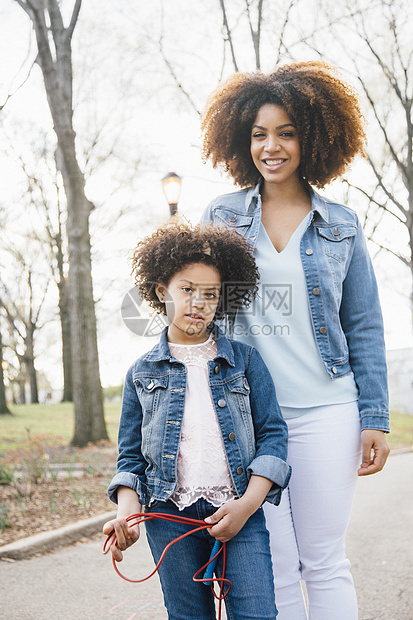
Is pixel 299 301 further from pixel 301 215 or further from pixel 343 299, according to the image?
pixel 301 215

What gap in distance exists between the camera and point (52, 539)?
469cm

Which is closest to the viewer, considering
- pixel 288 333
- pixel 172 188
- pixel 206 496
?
pixel 206 496

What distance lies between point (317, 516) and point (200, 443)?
20.8 inches

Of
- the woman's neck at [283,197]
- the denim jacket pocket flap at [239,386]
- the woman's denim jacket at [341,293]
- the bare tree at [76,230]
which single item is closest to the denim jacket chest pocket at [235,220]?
the woman's denim jacket at [341,293]

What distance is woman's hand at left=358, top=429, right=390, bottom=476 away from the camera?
6.78ft

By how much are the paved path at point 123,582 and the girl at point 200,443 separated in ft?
5.47

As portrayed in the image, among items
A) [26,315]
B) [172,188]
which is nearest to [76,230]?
[172,188]

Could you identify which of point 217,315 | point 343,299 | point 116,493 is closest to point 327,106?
point 343,299

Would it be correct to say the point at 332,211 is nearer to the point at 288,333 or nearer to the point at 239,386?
the point at 288,333

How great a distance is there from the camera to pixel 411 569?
392cm

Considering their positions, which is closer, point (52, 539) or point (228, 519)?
point (228, 519)

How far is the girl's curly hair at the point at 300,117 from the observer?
7.59ft

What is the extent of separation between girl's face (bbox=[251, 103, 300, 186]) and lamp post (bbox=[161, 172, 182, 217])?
18.8ft

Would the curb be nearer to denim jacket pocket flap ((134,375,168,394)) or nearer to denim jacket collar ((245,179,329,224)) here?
denim jacket pocket flap ((134,375,168,394))
